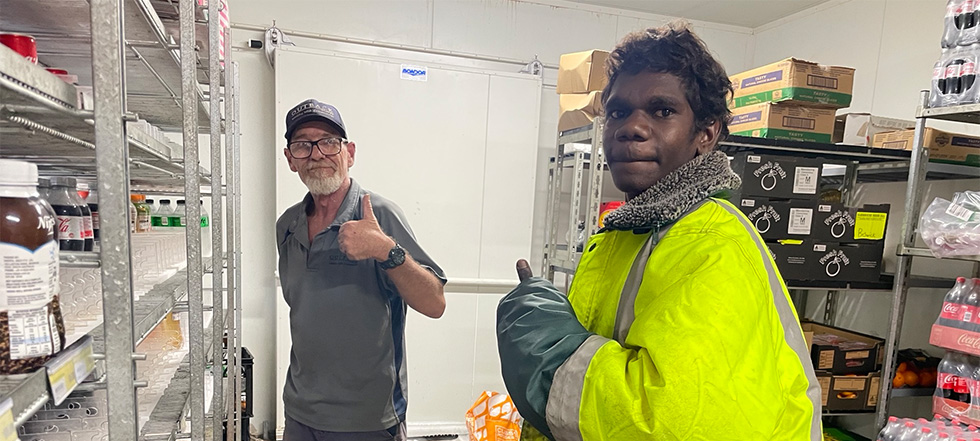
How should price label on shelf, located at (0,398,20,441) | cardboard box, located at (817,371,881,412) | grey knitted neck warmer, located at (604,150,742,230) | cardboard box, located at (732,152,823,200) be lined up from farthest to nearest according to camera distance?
1. cardboard box, located at (817,371,881,412)
2. cardboard box, located at (732,152,823,200)
3. grey knitted neck warmer, located at (604,150,742,230)
4. price label on shelf, located at (0,398,20,441)

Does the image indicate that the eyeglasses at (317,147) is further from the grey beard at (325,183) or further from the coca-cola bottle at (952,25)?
the coca-cola bottle at (952,25)

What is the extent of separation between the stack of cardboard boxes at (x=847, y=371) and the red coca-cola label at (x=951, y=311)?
21.2 inches

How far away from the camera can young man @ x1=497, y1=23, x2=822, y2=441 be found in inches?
26.7

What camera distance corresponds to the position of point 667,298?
2.41 ft

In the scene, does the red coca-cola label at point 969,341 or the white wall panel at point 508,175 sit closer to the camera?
the red coca-cola label at point 969,341

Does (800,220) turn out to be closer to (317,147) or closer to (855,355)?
(855,355)

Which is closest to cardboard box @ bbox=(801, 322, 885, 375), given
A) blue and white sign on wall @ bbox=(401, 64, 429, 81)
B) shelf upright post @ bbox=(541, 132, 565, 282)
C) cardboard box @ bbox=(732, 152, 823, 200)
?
cardboard box @ bbox=(732, 152, 823, 200)

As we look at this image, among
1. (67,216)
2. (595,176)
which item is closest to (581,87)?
(595,176)

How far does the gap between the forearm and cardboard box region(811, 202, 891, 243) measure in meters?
1.99

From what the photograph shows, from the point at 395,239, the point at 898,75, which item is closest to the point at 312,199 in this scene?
the point at 395,239

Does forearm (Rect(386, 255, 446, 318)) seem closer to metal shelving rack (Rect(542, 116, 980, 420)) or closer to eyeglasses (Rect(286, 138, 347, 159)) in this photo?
eyeglasses (Rect(286, 138, 347, 159))

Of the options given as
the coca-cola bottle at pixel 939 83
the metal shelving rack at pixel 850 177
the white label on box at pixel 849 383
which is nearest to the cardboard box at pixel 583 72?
the metal shelving rack at pixel 850 177

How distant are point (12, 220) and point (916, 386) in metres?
3.35

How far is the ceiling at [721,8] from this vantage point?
10.7ft
